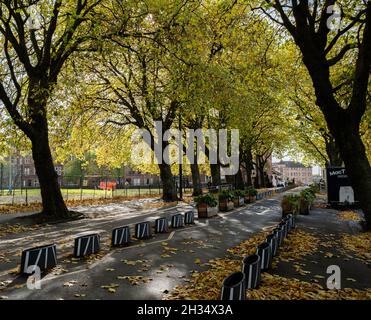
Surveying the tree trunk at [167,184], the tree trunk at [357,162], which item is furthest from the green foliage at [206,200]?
the tree trunk at [167,184]

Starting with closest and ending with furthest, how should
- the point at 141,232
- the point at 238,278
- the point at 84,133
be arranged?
the point at 238,278 < the point at 141,232 < the point at 84,133

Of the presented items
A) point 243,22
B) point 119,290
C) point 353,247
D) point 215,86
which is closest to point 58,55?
point 215,86

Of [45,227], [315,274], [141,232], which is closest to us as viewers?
[315,274]

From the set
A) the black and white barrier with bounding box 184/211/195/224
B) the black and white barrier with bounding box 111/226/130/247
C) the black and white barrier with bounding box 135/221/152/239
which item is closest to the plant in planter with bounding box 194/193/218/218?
the black and white barrier with bounding box 184/211/195/224

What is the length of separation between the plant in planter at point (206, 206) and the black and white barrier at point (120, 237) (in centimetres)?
760

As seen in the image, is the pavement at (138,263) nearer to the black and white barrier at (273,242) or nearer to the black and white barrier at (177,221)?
the black and white barrier at (177,221)

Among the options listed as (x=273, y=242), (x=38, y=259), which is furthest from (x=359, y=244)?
(x=38, y=259)

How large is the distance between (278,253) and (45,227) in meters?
10.1

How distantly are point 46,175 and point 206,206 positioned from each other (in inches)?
335

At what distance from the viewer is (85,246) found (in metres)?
8.81

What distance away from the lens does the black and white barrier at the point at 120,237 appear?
10.2 m

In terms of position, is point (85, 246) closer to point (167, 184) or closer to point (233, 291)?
point (233, 291)
